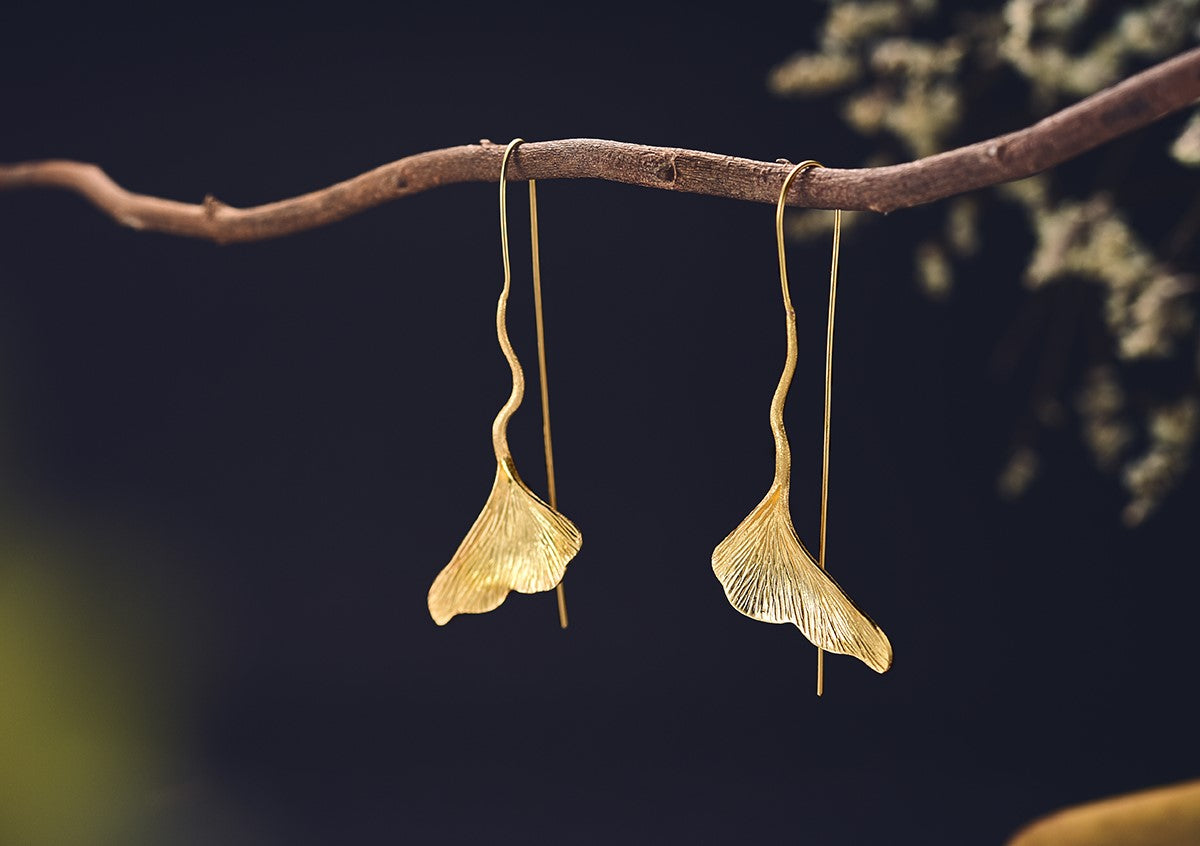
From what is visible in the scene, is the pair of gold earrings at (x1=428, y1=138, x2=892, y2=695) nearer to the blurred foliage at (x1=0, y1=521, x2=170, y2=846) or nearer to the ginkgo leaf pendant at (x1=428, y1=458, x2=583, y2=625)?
the ginkgo leaf pendant at (x1=428, y1=458, x2=583, y2=625)

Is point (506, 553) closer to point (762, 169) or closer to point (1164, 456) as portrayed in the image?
point (762, 169)

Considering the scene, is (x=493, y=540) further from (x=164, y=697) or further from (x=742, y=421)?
(x=164, y=697)

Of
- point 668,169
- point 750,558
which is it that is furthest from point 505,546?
point 668,169

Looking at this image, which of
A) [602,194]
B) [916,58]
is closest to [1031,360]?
Result: [916,58]

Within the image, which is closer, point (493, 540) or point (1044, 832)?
point (493, 540)

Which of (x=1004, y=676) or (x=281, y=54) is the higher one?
(x=281, y=54)

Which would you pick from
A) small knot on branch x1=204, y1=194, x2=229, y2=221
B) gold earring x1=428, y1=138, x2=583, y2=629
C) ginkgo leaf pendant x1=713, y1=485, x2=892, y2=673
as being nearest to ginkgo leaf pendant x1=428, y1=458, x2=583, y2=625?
gold earring x1=428, y1=138, x2=583, y2=629

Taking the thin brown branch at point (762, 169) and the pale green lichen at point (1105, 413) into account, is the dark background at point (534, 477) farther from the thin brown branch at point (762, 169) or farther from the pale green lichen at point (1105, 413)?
the thin brown branch at point (762, 169)
